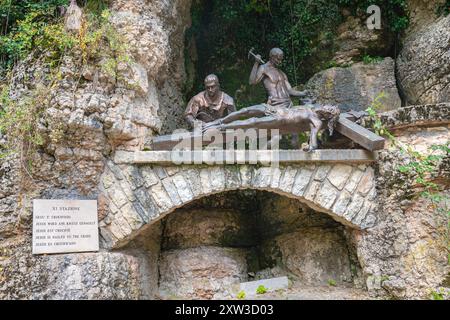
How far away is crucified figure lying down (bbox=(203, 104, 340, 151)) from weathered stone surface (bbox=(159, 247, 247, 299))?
1.86 m

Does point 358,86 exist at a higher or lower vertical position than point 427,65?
lower

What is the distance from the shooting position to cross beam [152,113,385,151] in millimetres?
4453

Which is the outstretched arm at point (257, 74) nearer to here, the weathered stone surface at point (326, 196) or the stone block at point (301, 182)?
the stone block at point (301, 182)

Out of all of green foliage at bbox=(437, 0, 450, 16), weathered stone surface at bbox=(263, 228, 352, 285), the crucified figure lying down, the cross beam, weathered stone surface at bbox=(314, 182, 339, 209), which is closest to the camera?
the cross beam

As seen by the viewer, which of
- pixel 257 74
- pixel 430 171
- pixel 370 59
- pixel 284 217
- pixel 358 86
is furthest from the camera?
pixel 370 59

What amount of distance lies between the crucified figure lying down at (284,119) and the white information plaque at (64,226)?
5.43 feet

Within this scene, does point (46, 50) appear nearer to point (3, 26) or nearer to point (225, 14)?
point (3, 26)

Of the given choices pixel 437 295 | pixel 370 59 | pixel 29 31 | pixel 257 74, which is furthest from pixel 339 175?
pixel 29 31

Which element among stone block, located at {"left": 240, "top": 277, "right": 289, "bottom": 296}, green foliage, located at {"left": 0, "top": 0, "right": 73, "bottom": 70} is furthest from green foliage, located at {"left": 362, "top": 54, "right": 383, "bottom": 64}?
green foliage, located at {"left": 0, "top": 0, "right": 73, "bottom": 70}

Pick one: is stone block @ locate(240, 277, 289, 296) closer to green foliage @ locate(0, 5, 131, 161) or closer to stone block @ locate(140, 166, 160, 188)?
stone block @ locate(140, 166, 160, 188)

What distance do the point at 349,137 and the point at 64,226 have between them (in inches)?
131

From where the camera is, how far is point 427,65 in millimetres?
5910

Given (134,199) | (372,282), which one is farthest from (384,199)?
(134,199)

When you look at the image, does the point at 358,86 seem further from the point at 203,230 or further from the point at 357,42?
the point at 203,230
